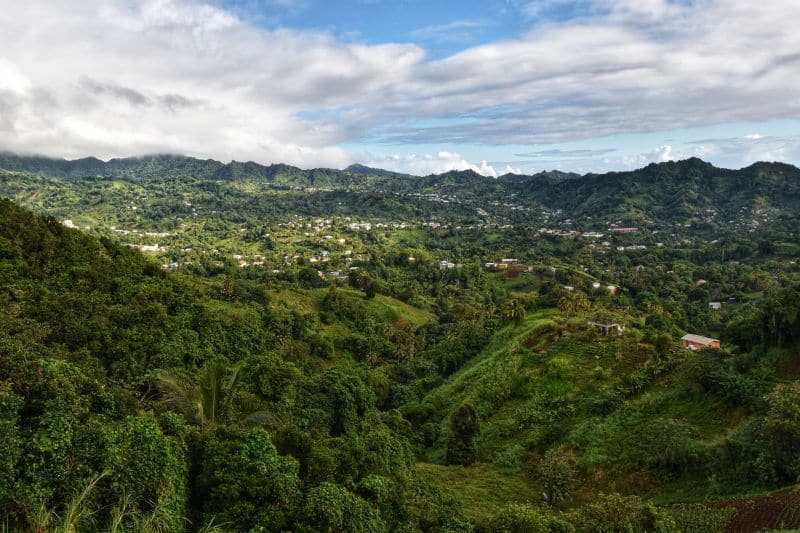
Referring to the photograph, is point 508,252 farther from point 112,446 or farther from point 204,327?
point 112,446

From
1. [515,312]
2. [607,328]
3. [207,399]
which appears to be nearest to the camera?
[207,399]

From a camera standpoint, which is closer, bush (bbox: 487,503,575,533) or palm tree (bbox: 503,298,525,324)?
bush (bbox: 487,503,575,533)

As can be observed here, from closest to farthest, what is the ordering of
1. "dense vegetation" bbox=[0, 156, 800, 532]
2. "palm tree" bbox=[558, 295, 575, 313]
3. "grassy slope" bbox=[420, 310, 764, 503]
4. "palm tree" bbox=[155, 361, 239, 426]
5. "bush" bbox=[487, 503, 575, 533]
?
"dense vegetation" bbox=[0, 156, 800, 532] → "bush" bbox=[487, 503, 575, 533] → "palm tree" bbox=[155, 361, 239, 426] → "grassy slope" bbox=[420, 310, 764, 503] → "palm tree" bbox=[558, 295, 575, 313]

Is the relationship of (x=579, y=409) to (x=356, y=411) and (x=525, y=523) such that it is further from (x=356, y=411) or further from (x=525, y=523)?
(x=525, y=523)

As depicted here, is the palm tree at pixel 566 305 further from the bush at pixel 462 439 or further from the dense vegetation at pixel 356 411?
the bush at pixel 462 439

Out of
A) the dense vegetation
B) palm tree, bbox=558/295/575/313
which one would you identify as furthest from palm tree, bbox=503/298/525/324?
palm tree, bbox=558/295/575/313

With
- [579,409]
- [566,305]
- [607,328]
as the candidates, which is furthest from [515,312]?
[579,409]

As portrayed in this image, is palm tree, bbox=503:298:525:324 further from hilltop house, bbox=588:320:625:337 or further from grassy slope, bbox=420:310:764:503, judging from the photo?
hilltop house, bbox=588:320:625:337

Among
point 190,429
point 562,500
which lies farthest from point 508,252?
point 190,429

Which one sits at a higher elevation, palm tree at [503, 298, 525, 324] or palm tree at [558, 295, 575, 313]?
palm tree at [558, 295, 575, 313]

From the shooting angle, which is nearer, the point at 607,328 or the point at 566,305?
the point at 607,328

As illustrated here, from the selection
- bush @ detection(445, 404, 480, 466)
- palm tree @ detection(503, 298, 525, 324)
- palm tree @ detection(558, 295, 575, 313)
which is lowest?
bush @ detection(445, 404, 480, 466)

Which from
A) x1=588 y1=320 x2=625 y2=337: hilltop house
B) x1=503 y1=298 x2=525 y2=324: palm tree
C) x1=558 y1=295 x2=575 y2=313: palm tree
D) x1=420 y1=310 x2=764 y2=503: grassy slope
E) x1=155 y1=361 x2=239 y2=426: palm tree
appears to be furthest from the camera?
x1=503 y1=298 x2=525 y2=324: palm tree
